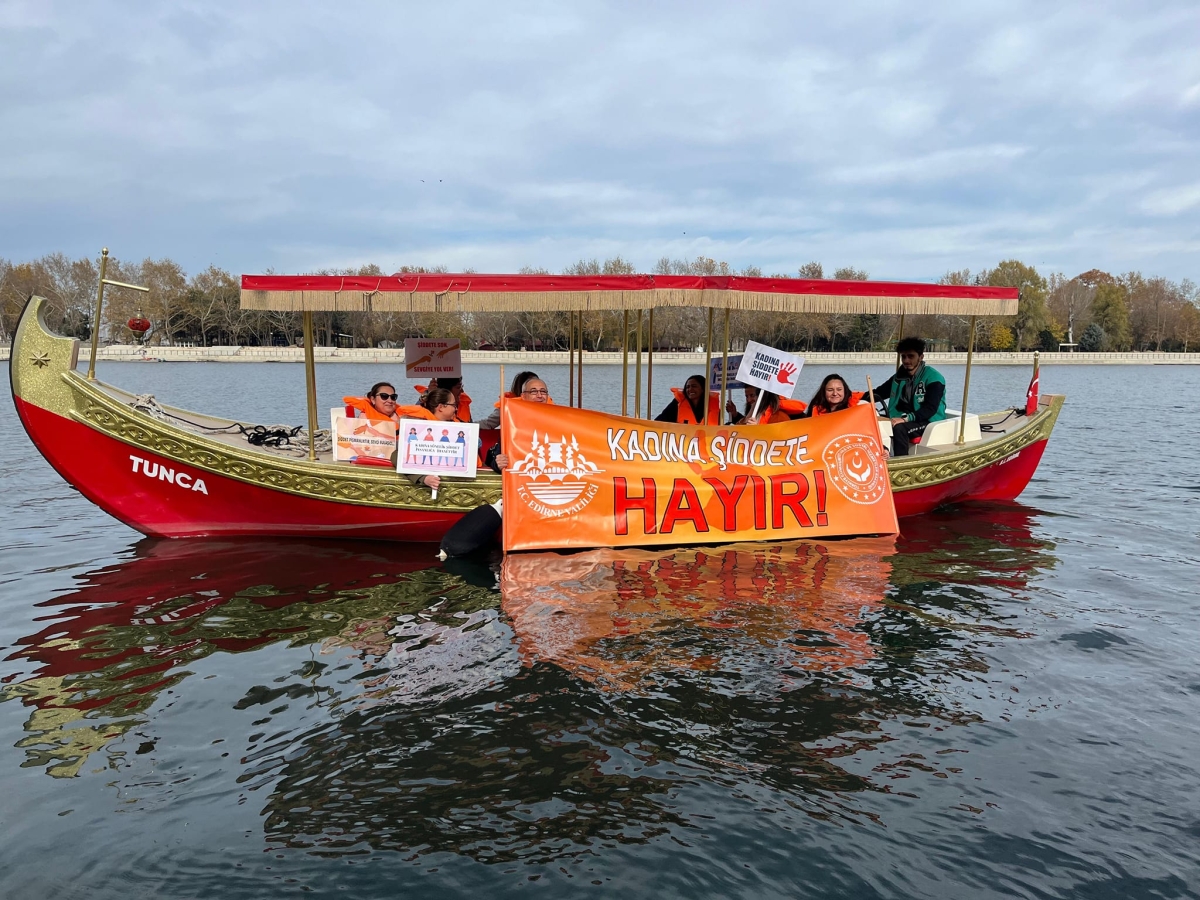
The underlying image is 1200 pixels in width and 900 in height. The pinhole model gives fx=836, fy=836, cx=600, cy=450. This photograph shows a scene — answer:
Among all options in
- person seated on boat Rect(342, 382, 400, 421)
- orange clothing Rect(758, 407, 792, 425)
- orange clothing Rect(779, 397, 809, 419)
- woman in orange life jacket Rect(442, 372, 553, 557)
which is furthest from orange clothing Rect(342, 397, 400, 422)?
orange clothing Rect(779, 397, 809, 419)

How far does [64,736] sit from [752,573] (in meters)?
5.94

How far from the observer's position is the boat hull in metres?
8.40

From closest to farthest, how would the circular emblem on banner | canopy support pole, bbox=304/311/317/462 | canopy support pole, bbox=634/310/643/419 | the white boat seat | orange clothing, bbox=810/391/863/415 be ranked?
canopy support pole, bbox=304/311/317/462, the circular emblem on banner, orange clothing, bbox=810/391/863/415, canopy support pole, bbox=634/310/643/419, the white boat seat

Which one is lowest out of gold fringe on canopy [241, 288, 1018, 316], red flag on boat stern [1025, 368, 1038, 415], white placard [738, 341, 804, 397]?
red flag on boat stern [1025, 368, 1038, 415]

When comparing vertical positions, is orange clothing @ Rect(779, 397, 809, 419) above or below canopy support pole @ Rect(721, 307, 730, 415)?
below

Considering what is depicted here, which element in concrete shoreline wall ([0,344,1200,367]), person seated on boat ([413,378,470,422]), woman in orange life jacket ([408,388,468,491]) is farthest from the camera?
concrete shoreline wall ([0,344,1200,367])

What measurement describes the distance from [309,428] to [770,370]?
504 centimetres

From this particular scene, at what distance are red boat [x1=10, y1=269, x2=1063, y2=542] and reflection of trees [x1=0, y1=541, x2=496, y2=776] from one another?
0.45 metres

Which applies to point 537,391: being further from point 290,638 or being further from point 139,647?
point 139,647

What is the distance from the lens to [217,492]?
896cm

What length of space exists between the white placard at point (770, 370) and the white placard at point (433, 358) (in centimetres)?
512

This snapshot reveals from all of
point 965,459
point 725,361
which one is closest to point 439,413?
point 725,361

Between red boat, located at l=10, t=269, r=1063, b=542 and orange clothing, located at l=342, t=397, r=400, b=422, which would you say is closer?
red boat, located at l=10, t=269, r=1063, b=542

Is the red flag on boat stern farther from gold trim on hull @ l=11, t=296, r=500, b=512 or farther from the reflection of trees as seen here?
the reflection of trees
